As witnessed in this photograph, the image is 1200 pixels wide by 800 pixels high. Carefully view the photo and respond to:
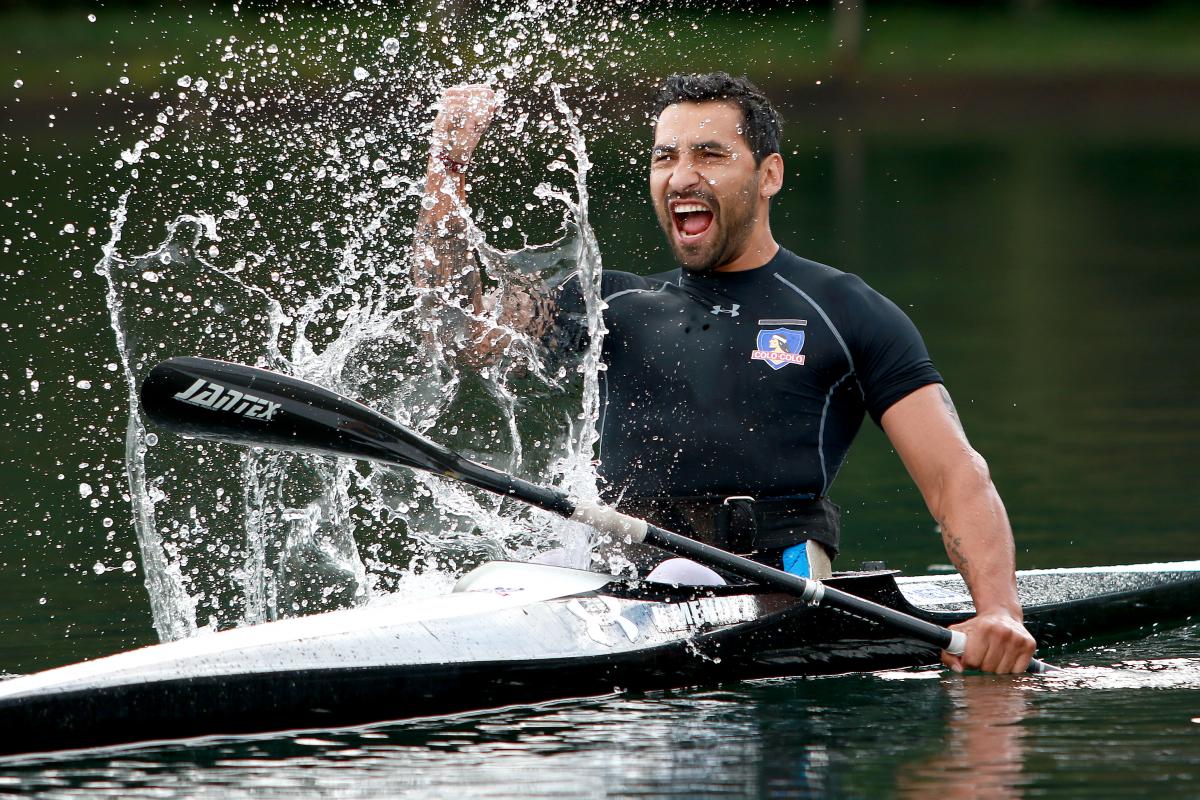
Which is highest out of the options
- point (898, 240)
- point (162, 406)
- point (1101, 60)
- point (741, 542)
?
point (1101, 60)

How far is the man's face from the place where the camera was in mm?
5867

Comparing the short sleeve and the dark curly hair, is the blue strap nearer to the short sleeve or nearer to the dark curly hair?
the short sleeve

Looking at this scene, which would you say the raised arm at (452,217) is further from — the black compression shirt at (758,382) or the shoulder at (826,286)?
the shoulder at (826,286)

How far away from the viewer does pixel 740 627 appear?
5.45 metres

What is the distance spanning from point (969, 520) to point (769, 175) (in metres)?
1.32

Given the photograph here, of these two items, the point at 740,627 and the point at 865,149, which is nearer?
the point at 740,627

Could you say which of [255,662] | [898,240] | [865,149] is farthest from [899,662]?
[865,149]

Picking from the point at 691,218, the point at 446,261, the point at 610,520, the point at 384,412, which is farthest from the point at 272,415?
the point at 691,218

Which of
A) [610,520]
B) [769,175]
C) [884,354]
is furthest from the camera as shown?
[769,175]

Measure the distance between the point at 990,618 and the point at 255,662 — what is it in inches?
82.9

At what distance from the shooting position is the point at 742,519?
5.52m

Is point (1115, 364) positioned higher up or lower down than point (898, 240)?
lower down

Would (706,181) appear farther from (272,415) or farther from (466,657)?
(466,657)

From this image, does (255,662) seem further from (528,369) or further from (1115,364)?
(1115,364)
